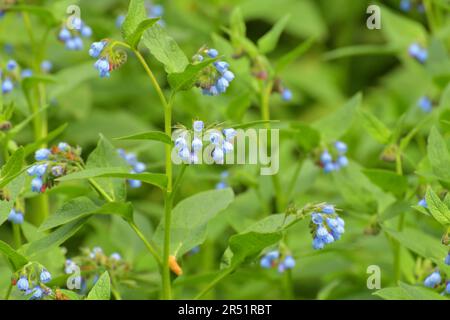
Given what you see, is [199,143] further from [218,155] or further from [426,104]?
[426,104]

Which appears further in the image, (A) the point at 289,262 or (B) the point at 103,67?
(A) the point at 289,262

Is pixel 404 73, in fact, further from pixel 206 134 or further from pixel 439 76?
pixel 206 134

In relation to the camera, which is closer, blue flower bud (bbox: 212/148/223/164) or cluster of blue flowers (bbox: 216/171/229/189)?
blue flower bud (bbox: 212/148/223/164)

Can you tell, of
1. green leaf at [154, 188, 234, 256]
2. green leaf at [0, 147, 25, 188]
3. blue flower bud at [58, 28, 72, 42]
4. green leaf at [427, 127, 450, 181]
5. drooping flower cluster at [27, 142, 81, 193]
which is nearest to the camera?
green leaf at [0, 147, 25, 188]

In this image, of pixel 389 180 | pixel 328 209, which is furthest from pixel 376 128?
pixel 328 209

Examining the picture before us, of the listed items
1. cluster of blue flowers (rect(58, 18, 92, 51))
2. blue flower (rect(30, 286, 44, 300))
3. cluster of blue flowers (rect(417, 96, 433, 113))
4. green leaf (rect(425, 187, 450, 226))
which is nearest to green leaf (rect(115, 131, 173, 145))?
blue flower (rect(30, 286, 44, 300))

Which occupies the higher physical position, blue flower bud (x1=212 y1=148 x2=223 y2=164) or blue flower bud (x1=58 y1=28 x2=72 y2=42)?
blue flower bud (x1=58 y1=28 x2=72 y2=42)

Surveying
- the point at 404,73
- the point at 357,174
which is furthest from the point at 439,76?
the point at 404,73

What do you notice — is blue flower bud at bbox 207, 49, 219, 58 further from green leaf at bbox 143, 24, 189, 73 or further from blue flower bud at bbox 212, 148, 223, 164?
blue flower bud at bbox 212, 148, 223, 164
